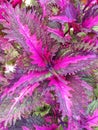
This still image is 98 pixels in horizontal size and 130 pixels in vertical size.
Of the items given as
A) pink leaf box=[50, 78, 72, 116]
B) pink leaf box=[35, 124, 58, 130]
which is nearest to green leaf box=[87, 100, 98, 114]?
pink leaf box=[35, 124, 58, 130]

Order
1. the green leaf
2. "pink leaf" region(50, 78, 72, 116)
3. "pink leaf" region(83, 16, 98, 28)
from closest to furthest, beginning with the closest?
"pink leaf" region(50, 78, 72, 116), "pink leaf" region(83, 16, 98, 28), the green leaf

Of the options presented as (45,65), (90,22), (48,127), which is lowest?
(48,127)

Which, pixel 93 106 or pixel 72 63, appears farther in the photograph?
pixel 93 106

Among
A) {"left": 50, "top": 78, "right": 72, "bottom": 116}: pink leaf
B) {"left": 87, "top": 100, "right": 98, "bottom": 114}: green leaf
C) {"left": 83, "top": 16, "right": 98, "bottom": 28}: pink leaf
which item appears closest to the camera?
{"left": 50, "top": 78, "right": 72, "bottom": 116}: pink leaf

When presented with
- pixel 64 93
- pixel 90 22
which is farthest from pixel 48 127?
pixel 90 22

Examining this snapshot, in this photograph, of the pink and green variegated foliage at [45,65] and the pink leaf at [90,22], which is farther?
the pink leaf at [90,22]

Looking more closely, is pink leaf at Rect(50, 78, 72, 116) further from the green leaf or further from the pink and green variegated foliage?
the green leaf

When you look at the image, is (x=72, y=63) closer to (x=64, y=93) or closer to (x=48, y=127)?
(x=64, y=93)

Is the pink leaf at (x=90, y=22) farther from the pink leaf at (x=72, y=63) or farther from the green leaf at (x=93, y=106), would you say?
the green leaf at (x=93, y=106)

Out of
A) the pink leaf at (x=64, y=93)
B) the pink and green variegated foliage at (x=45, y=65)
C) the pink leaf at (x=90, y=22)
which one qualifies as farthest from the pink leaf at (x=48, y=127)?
the pink leaf at (x=90, y=22)

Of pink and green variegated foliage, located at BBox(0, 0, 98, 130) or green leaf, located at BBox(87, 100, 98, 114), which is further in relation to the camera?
green leaf, located at BBox(87, 100, 98, 114)

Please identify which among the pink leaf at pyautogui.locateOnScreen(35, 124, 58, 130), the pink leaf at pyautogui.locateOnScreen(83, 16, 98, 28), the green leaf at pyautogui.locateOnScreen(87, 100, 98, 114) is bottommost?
the pink leaf at pyautogui.locateOnScreen(35, 124, 58, 130)

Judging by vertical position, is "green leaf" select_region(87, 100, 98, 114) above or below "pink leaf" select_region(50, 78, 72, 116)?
above

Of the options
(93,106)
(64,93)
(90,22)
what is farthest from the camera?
(93,106)
